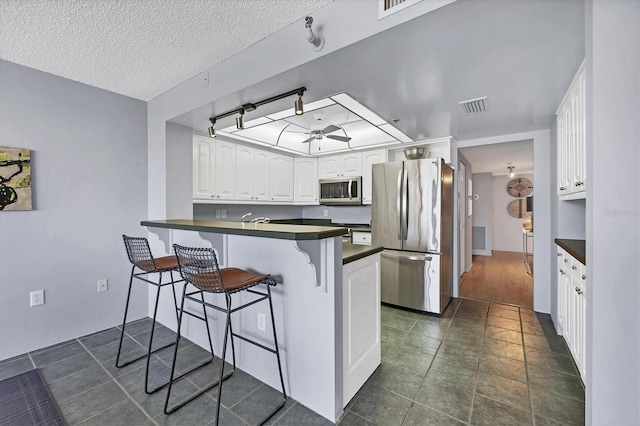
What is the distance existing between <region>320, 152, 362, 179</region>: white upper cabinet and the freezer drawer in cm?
160

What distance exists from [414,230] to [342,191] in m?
1.56

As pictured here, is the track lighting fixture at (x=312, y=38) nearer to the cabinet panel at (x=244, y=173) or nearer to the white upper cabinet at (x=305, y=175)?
the cabinet panel at (x=244, y=173)

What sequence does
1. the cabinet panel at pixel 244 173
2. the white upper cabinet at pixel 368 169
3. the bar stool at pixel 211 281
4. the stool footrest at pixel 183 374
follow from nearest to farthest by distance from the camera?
the bar stool at pixel 211 281
the stool footrest at pixel 183 374
the cabinet panel at pixel 244 173
the white upper cabinet at pixel 368 169

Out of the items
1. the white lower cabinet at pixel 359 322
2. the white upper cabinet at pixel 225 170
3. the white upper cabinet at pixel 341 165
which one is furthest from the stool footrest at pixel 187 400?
the white upper cabinet at pixel 341 165

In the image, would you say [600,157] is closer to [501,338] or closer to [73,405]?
[501,338]

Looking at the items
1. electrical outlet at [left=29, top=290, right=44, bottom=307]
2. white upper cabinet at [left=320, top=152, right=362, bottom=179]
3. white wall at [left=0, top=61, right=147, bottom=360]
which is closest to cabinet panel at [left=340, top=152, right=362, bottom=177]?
white upper cabinet at [left=320, top=152, right=362, bottom=179]

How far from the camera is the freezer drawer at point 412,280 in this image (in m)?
3.21

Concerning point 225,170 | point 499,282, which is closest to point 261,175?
point 225,170

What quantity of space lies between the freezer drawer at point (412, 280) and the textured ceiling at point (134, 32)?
2692 mm

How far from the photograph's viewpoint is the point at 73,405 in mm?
1738

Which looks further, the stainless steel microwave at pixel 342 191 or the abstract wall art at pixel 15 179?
the stainless steel microwave at pixel 342 191

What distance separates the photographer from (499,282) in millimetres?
4617

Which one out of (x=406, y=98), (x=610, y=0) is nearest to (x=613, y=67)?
(x=610, y=0)

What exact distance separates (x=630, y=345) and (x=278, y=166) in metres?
4.22
